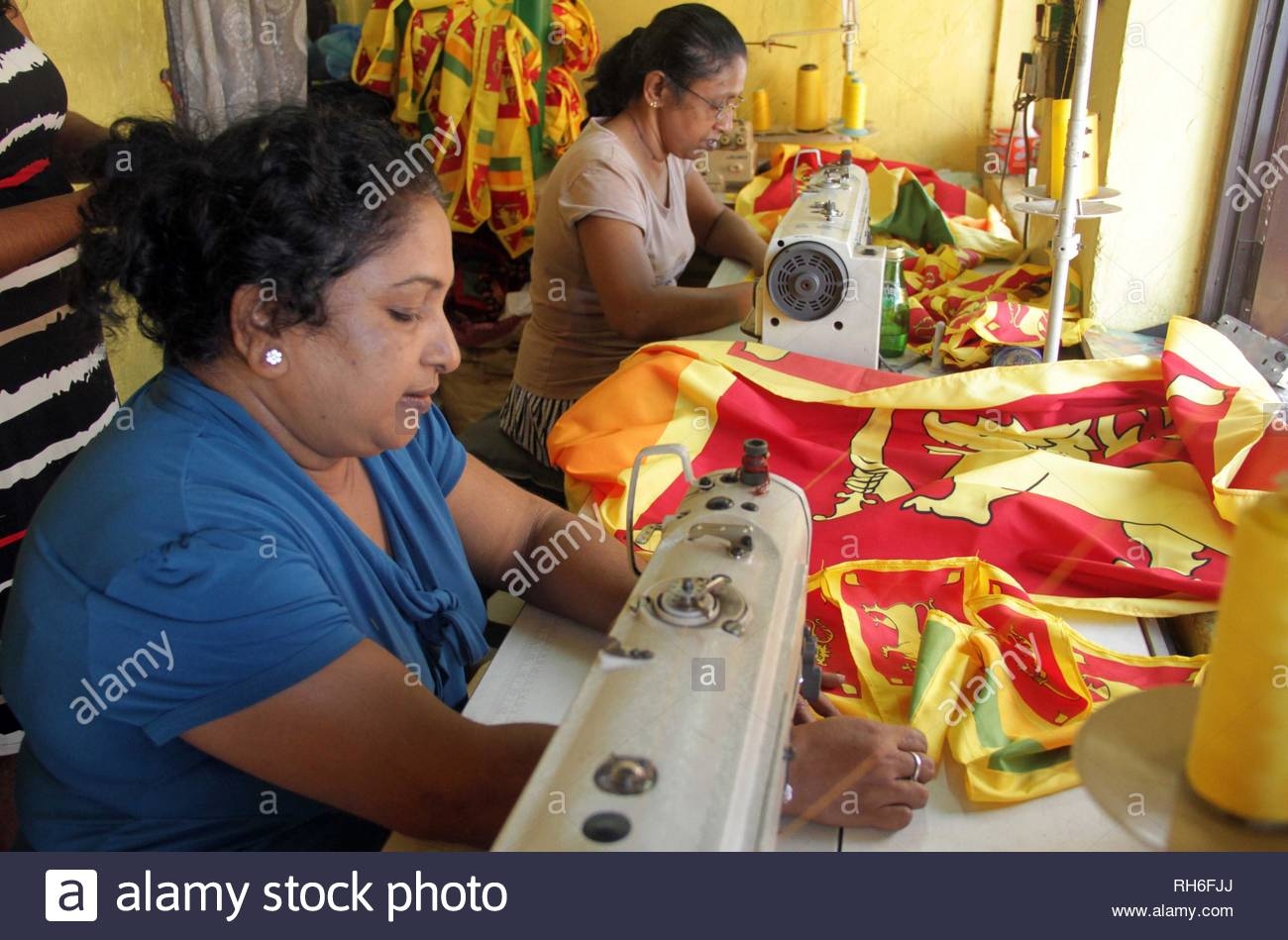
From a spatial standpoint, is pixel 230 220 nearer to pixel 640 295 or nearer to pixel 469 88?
pixel 640 295

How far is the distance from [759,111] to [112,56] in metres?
2.38

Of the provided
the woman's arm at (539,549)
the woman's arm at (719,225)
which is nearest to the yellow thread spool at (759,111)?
the woman's arm at (719,225)

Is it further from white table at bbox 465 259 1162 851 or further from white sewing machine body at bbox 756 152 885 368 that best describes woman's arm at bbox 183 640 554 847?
white sewing machine body at bbox 756 152 885 368

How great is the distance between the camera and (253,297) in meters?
1.17

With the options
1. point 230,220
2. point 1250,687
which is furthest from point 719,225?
point 1250,687

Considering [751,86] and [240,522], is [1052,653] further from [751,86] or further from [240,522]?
[751,86]

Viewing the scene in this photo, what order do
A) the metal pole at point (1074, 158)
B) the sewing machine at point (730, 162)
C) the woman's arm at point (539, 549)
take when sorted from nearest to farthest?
the woman's arm at point (539, 549), the metal pole at point (1074, 158), the sewing machine at point (730, 162)

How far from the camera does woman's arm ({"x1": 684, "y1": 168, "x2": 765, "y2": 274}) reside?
326 centimetres

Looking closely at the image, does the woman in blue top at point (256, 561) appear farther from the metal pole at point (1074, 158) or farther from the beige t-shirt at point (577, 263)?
the beige t-shirt at point (577, 263)

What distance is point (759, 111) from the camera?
15.0 feet

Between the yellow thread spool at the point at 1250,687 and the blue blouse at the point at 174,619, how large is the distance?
73 centimetres

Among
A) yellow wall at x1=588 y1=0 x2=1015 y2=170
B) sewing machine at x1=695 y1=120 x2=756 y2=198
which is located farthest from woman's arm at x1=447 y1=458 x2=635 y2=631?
yellow wall at x1=588 y1=0 x2=1015 y2=170

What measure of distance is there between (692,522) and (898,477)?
30.5 inches

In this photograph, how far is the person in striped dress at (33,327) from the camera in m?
1.81
